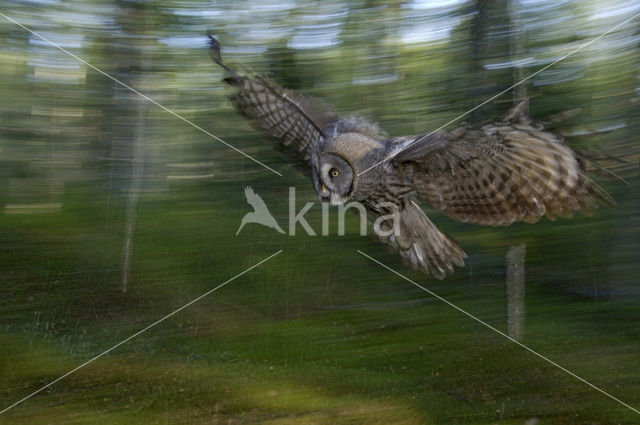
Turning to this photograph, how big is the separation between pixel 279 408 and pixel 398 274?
0.60 meters

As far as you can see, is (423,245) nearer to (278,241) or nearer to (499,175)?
(499,175)

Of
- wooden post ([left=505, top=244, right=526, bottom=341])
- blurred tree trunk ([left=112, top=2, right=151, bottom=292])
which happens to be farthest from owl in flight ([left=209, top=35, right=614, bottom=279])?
blurred tree trunk ([left=112, top=2, right=151, bottom=292])

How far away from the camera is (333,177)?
1537mm

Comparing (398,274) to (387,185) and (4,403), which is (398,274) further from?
(4,403)

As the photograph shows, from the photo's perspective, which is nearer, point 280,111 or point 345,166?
point 345,166

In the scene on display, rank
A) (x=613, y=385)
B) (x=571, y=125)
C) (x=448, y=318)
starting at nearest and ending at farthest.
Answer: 1. (x=571, y=125)
2. (x=613, y=385)
3. (x=448, y=318)

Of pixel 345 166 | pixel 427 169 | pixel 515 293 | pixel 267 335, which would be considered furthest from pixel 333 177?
pixel 515 293

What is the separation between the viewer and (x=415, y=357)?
5.65 ft

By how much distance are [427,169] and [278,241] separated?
605 millimetres

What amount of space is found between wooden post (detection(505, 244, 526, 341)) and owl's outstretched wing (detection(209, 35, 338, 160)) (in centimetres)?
75

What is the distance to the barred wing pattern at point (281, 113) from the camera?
1.61 m

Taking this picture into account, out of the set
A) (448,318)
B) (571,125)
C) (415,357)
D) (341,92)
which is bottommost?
(415,357)

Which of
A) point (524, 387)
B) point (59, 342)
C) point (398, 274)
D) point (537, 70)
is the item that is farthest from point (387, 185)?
point (59, 342)

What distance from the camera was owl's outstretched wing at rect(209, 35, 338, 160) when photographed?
63.5 inches
